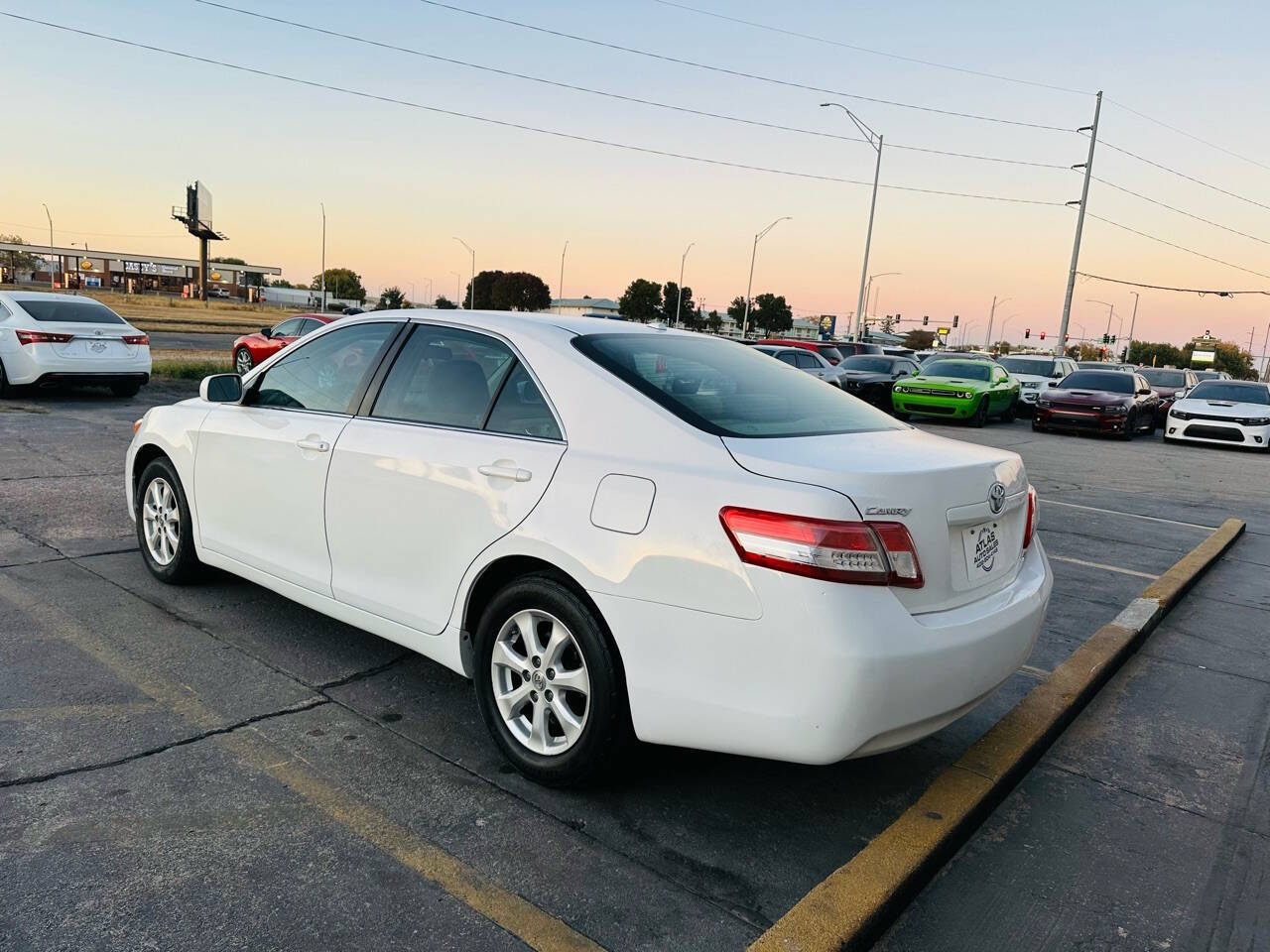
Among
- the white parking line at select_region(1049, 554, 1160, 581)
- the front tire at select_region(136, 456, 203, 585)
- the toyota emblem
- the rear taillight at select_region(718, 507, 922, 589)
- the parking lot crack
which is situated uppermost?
the toyota emblem

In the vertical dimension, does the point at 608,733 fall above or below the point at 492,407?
below

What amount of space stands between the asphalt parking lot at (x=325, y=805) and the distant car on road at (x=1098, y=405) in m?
16.1

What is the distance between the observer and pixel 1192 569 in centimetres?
661

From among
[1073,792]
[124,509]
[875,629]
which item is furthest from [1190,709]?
[124,509]

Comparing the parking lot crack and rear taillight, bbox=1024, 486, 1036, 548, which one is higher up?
rear taillight, bbox=1024, 486, 1036, 548

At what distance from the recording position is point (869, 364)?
82.9 ft

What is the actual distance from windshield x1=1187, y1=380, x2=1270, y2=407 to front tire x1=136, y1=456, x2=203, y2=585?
2071cm

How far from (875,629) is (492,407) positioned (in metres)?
1.65

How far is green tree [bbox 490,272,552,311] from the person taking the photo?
11906 centimetres

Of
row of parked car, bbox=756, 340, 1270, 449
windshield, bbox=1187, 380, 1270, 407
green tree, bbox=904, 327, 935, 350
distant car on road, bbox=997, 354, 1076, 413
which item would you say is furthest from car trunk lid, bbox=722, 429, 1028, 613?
green tree, bbox=904, 327, 935, 350

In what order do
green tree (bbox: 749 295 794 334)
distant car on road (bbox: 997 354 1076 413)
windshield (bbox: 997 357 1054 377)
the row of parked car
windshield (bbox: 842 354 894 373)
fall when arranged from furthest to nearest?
green tree (bbox: 749 295 794 334) < windshield (bbox: 997 357 1054 377) < windshield (bbox: 842 354 894 373) < distant car on road (bbox: 997 354 1076 413) < the row of parked car

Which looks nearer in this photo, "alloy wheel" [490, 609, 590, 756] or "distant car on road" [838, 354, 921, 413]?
"alloy wheel" [490, 609, 590, 756]

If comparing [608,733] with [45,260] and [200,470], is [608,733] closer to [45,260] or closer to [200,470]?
[200,470]

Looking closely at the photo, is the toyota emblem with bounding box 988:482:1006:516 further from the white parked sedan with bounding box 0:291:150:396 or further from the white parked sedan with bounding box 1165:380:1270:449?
the white parked sedan with bounding box 1165:380:1270:449
